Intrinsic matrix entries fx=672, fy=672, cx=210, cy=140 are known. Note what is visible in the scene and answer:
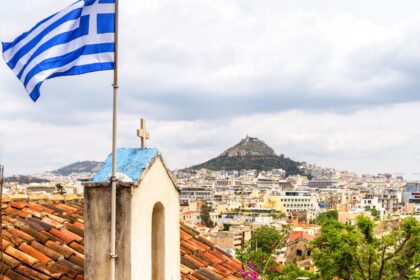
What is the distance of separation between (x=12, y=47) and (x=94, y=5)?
2.34 feet

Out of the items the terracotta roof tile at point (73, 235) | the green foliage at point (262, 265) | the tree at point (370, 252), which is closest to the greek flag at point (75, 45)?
the terracotta roof tile at point (73, 235)

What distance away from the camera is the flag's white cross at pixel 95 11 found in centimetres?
481

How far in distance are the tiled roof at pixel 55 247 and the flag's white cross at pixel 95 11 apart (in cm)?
183

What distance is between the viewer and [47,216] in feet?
21.1

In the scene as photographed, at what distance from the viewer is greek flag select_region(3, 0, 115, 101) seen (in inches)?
189

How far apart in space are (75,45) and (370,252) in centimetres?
1267

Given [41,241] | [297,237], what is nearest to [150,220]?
[41,241]

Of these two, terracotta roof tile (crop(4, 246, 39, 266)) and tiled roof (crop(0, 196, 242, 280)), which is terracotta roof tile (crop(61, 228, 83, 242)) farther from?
terracotta roof tile (crop(4, 246, 39, 266))

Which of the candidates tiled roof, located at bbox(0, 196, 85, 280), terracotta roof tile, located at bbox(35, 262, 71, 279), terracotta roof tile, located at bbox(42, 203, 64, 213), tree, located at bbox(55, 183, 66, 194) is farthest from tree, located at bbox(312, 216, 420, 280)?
terracotta roof tile, located at bbox(35, 262, 71, 279)

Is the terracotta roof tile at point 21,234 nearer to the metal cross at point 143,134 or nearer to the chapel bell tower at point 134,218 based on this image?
the chapel bell tower at point 134,218

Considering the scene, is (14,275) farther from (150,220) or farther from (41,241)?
(150,220)

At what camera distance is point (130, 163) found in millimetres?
5195

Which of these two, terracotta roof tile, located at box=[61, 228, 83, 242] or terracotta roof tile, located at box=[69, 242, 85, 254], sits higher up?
terracotta roof tile, located at box=[61, 228, 83, 242]

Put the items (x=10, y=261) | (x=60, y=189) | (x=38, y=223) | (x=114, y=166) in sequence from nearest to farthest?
(x=114, y=166)
(x=10, y=261)
(x=38, y=223)
(x=60, y=189)
